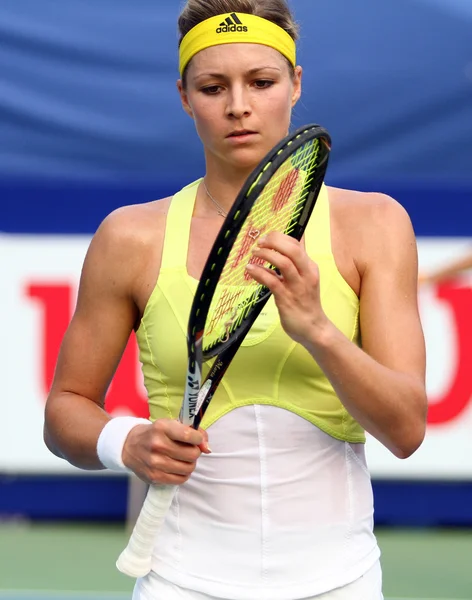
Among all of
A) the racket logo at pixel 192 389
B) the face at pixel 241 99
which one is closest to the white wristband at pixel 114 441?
the racket logo at pixel 192 389

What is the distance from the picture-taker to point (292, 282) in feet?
6.59

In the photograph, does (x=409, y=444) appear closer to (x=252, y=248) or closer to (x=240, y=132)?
(x=252, y=248)

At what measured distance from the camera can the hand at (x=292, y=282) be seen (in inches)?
77.8

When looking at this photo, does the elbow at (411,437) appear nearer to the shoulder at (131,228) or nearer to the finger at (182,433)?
the finger at (182,433)

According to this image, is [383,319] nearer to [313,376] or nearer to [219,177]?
[313,376]

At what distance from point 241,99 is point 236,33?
151mm

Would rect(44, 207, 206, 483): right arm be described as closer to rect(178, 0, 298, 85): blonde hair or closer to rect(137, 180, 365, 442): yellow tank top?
rect(137, 180, 365, 442): yellow tank top

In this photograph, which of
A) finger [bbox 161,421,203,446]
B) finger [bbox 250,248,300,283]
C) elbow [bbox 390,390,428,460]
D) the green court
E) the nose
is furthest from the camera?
the green court

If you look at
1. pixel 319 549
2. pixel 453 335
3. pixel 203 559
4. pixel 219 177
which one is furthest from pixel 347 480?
pixel 453 335

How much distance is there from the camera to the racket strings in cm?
218

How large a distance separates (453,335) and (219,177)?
11.8 feet

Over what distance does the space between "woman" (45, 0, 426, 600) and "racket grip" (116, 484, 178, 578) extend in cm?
4

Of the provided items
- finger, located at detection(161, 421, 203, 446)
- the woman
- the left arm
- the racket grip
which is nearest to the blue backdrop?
the woman

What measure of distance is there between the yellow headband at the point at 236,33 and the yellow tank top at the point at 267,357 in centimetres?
35
